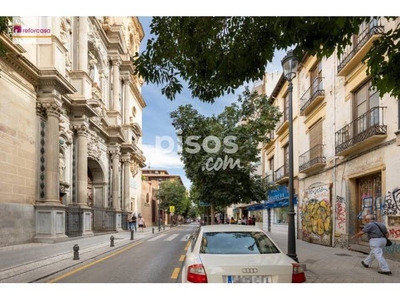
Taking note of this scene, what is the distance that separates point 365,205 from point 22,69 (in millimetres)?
14751

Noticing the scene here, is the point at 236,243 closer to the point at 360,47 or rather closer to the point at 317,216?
the point at 360,47

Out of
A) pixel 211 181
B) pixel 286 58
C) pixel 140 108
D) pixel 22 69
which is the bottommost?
pixel 211 181

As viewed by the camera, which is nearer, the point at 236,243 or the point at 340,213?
the point at 236,243

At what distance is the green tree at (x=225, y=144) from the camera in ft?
50.6

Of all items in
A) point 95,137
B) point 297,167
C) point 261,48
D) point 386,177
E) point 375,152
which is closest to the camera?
point 261,48

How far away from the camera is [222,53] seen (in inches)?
231

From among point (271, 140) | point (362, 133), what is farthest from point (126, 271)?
point (271, 140)

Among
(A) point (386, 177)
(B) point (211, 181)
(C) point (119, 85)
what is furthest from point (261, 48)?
(C) point (119, 85)

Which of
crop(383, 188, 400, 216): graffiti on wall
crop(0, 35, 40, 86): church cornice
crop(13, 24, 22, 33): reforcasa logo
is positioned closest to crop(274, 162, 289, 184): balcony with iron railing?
crop(383, 188, 400, 216): graffiti on wall

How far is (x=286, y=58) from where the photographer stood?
31.7 feet

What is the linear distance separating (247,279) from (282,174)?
2125 centimetres

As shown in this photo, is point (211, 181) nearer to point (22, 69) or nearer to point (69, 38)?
point (22, 69)

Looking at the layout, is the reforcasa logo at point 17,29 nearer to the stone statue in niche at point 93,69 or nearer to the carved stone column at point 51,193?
the carved stone column at point 51,193

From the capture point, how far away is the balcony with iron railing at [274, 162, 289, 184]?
78.9 feet
